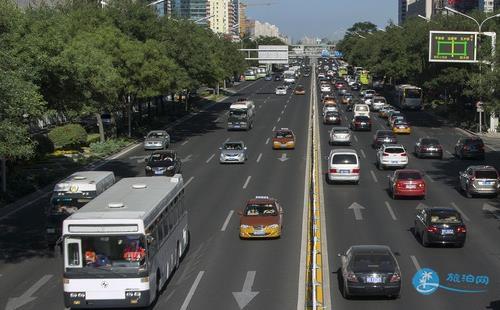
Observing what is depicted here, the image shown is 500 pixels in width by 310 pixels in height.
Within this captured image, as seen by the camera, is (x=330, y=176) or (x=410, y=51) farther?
(x=410, y=51)

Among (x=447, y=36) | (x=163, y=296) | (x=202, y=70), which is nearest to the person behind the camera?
(x=163, y=296)

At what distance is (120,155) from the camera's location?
55469 mm

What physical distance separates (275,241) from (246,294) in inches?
277

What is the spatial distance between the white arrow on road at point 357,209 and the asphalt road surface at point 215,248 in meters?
A: 2.37

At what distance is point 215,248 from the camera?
26.5m

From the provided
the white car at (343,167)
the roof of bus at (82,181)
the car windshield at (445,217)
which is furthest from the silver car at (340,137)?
the roof of bus at (82,181)

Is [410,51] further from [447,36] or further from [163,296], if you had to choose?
[163,296]

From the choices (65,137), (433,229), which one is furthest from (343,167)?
(65,137)

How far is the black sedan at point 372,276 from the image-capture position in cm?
1934

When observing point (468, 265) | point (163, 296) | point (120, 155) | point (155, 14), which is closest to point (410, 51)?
point (155, 14)

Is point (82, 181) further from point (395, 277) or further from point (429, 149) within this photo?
point (429, 149)

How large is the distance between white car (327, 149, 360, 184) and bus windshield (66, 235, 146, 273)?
23.1 meters

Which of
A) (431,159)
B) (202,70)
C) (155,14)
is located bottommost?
(431,159)

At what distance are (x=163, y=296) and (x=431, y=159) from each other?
34.8 m
